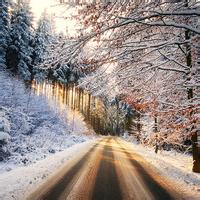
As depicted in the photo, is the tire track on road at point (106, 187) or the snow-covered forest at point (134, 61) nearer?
the snow-covered forest at point (134, 61)

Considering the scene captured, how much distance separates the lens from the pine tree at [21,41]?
45.8 metres

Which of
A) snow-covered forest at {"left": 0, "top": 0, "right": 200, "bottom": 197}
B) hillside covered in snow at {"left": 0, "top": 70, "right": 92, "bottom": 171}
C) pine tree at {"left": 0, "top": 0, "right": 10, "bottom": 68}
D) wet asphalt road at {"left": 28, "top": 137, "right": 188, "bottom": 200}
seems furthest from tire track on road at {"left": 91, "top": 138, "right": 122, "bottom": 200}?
pine tree at {"left": 0, "top": 0, "right": 10, "bottom": 68}

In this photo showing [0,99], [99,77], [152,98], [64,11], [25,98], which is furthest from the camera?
[25,98]

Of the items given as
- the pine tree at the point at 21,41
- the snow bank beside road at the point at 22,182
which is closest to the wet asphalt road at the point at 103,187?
the snow bank beside road at the point at 22,182

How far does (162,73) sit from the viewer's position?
11.2 m

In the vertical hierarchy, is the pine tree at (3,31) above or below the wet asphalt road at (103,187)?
above

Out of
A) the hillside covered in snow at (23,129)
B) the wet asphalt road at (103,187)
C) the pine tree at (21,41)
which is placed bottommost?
the wet asphalt road at (103,187)

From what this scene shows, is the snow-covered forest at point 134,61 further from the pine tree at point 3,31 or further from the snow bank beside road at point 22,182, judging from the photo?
the pine tree at point 3,31

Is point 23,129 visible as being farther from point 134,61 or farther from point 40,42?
point 40,42

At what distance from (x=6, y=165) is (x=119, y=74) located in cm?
692

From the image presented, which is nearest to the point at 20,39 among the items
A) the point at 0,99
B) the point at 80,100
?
the point at 0,99

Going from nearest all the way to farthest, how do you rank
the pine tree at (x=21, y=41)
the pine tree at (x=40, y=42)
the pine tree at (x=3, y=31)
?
the pine tree at (x=3, y=31), the pine tree at (x=21, y=41), the pine tree at (x=40, y=42)

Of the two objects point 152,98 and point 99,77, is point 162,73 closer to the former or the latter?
point 152,98

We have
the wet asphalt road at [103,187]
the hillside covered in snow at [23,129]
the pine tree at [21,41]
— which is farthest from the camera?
the pine tree at [21,41]
